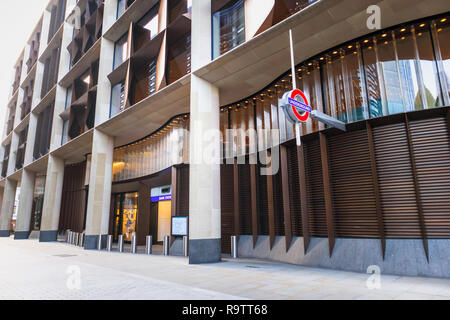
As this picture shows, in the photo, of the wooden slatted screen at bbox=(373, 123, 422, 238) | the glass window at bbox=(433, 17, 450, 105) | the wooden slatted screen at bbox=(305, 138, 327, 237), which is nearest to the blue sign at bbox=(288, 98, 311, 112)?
the wooden slatted screen at bbox=(373, 123, 422, 238)

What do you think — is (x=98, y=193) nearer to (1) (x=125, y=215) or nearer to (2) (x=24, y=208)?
(1) (x=125, y=215)

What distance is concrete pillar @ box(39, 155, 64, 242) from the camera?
25297mm

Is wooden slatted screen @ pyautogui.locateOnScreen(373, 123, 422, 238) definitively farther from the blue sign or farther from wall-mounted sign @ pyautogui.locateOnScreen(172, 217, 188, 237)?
wall-mounted sign @ pyautogui.locateOnScreen(172, 217, 188, 237)

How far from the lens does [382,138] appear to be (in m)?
9.62

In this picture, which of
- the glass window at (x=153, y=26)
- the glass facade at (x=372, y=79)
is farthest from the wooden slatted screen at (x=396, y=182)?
the glass window at (x=153, y=26)

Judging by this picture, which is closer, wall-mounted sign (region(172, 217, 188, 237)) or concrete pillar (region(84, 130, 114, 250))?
wall-mounted sign (region(172, 217, 188, 237))

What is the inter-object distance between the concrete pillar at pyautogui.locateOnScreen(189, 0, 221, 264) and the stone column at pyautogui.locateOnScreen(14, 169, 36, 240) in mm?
27556

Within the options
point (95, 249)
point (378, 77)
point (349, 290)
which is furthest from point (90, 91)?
point (349, 290)

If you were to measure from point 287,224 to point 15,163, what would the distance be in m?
37.9

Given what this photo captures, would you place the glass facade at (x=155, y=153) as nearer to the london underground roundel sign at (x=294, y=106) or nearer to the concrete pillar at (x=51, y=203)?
the concrete pillar at (x=51, y=203)

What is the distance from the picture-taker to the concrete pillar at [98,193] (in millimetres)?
19000

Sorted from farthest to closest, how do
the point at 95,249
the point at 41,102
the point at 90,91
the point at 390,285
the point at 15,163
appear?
1. the point at 15,163
2. the point at 41,102
3. the point at 90,91
4. the point at 95,249
5. the point at 390,285

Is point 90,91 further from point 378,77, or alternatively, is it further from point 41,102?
point 378,77
